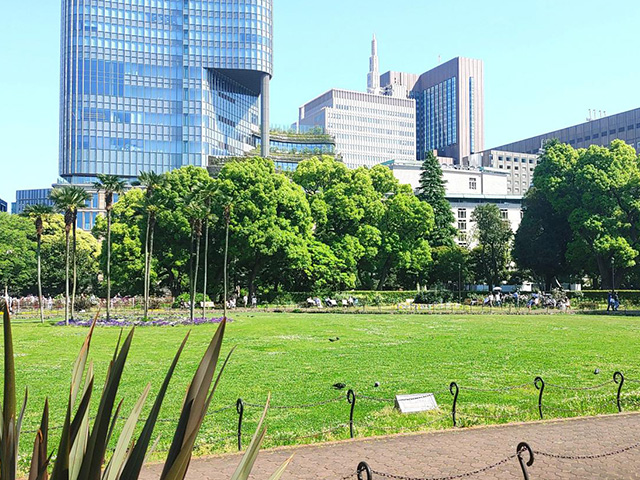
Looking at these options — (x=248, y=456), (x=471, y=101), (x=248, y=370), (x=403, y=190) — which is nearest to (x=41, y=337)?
(x=248, y=370)

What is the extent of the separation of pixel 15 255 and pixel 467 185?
7651cm

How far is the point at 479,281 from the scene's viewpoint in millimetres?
69125

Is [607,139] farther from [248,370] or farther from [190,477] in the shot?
[190,477]

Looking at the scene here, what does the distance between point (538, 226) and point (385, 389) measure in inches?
1853

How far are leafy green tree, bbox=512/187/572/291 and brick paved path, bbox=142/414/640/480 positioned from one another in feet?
155

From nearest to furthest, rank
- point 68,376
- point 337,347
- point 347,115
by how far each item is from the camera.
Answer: point 68,376, point 337,347, point 347,115

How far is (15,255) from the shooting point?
2554 inches

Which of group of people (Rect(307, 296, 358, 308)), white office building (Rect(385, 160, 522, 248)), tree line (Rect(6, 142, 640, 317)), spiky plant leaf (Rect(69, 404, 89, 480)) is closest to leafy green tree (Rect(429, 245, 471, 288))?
tree line (Rect(6, 142, 640, 317))

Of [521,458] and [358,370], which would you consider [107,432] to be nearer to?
[521,458]

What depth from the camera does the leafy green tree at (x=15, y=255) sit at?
6353cm

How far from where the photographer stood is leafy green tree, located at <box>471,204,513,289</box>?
213ft

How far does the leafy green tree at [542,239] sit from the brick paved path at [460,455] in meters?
47.3

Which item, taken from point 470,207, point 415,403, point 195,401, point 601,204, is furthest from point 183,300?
point 470,207

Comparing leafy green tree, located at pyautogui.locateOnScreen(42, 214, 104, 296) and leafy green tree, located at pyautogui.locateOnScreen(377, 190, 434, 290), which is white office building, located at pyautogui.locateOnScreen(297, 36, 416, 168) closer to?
leafy green tree, located at pyautogui.locateOnScreen(42, 214, 104, 296)
